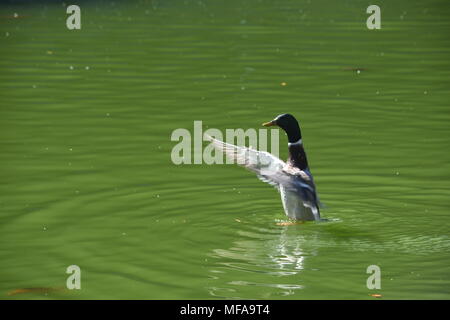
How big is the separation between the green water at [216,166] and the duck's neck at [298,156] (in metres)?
0.56

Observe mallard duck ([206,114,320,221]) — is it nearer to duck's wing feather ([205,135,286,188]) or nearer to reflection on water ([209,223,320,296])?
duck's wing feather ([205,135,286,188])

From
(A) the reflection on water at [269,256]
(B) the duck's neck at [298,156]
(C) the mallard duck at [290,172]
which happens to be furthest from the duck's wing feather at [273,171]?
(A) the reflection on water at [269,256]

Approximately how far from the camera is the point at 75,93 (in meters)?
15.6

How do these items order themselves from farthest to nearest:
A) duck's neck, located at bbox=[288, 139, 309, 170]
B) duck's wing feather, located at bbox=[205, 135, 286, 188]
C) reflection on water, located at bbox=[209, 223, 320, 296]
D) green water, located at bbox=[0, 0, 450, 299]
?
duck's neck, located at bbox=[288, 139, 309, 170] → duck's wing feather, located at bbox=[205, 135, 286, 188] → green water, located at bbox=[0, 0, 450, 299] → reflection on water, located at bbox=[209, 223, 320, 296]

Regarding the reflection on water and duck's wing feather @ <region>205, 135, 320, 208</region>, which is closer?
the reflection on water

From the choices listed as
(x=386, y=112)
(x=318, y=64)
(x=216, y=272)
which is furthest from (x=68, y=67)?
(x=216, y=272)

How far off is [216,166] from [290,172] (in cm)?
245

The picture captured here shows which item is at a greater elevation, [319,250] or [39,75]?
[39,75]

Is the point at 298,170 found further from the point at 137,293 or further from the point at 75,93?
the point at 75,93

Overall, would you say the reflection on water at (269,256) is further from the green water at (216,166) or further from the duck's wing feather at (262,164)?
the duck's wing feather at (262,164)

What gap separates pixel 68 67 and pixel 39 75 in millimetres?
746

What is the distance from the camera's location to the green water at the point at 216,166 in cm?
823

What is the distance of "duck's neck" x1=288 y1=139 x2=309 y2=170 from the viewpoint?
9.69m

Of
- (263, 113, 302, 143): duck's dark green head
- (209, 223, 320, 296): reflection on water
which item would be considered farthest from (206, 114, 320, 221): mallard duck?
(209, 223, 320, 296): reflection on water
